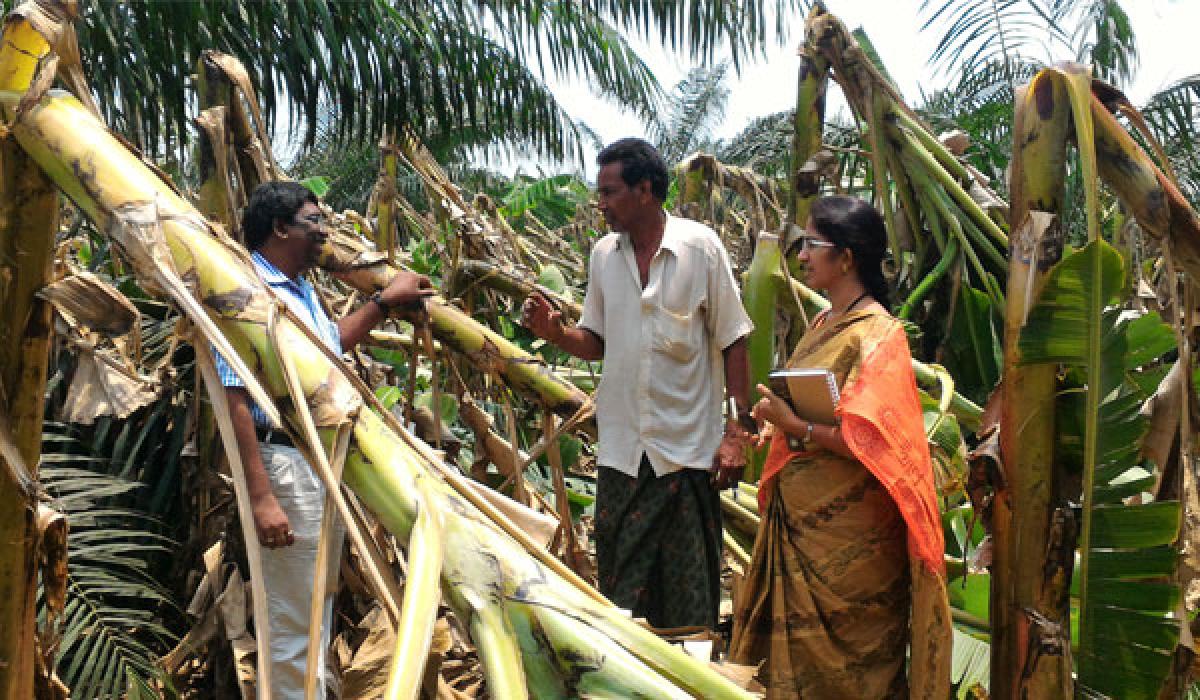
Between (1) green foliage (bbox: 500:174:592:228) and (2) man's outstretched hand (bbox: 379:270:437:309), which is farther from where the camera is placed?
(1) green foliage (bbox: 500:174:592:228)

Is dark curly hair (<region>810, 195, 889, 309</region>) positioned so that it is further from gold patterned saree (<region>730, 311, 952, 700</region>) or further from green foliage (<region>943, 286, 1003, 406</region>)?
green foliage (<region>943, 286, 1003, 406</region>)

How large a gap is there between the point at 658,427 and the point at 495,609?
8.09ft

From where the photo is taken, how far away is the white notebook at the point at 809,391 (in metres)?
2.65

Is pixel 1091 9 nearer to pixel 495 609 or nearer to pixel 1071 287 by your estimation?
pixel 1071 287

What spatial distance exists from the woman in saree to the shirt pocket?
0.48 metres

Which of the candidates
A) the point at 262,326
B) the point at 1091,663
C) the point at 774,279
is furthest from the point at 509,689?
the point at 774,279

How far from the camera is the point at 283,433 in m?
2.82

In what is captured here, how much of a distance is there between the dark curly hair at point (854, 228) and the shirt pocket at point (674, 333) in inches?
22.1

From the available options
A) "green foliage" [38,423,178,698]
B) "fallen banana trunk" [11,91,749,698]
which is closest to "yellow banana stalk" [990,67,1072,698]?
"fallen banana trunk" [11,91,749,698]

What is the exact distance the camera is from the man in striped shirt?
2807 millimetres

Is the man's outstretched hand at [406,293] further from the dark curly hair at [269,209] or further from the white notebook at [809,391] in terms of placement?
the white notebook at [809,391]

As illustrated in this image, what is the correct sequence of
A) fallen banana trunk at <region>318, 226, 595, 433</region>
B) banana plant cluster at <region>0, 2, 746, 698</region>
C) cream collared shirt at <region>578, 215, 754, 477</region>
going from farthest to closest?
cream collared shirt at <region>578, 215, 754, 477</region>
fallen banana trunk at <region>318, 226, 595, 433</region>
banana plant cluster at <region>0, 2, 746, 698</region>

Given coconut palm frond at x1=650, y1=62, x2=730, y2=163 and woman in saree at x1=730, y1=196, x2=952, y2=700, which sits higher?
coconut palm frond at x1=650, y1=62, x2=730, y2=163

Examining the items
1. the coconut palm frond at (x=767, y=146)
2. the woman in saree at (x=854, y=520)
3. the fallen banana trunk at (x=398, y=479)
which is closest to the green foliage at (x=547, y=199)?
the coconut palm frond at (x=767, y=146)
